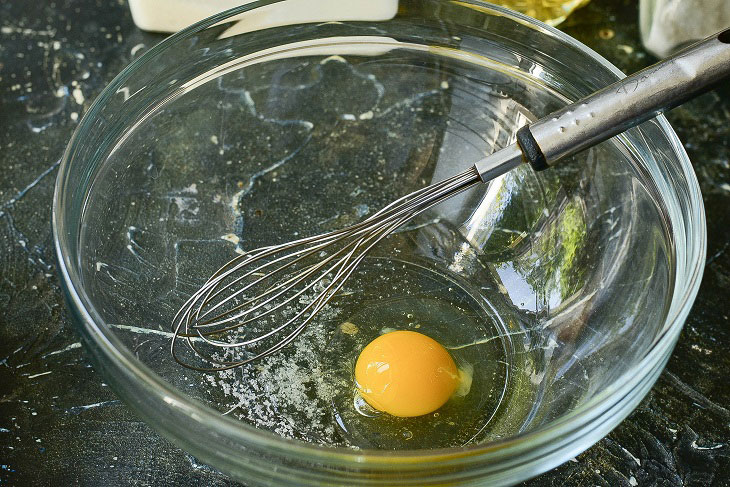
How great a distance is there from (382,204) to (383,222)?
18cm

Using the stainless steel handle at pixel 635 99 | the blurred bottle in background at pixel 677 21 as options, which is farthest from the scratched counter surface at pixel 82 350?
the stainless steel handle at pixel 635 99

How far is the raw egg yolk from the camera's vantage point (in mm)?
904

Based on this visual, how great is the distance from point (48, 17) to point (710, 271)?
965 millimetres

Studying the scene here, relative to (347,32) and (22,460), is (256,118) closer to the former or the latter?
(347,32)

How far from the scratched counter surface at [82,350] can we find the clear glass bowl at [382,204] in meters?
0.10

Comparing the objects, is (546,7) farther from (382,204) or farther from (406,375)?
(406,375)

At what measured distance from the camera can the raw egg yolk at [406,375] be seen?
0.90 meters

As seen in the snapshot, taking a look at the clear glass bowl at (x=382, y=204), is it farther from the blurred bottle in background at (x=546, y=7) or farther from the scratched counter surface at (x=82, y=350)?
the blurred bottle in background at (x=546, y=7)

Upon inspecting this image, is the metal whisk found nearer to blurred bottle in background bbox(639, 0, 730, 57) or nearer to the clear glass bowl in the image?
the clear glass bowl

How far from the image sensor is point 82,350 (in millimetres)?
984

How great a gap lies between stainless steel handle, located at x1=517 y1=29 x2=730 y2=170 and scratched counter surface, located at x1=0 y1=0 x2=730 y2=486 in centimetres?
32

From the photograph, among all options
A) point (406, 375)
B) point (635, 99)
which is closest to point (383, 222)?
point (406, 375)

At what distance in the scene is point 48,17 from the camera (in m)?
1.32

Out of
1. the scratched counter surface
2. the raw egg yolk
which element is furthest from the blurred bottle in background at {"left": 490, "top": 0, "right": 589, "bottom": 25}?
the raw egg yolk
